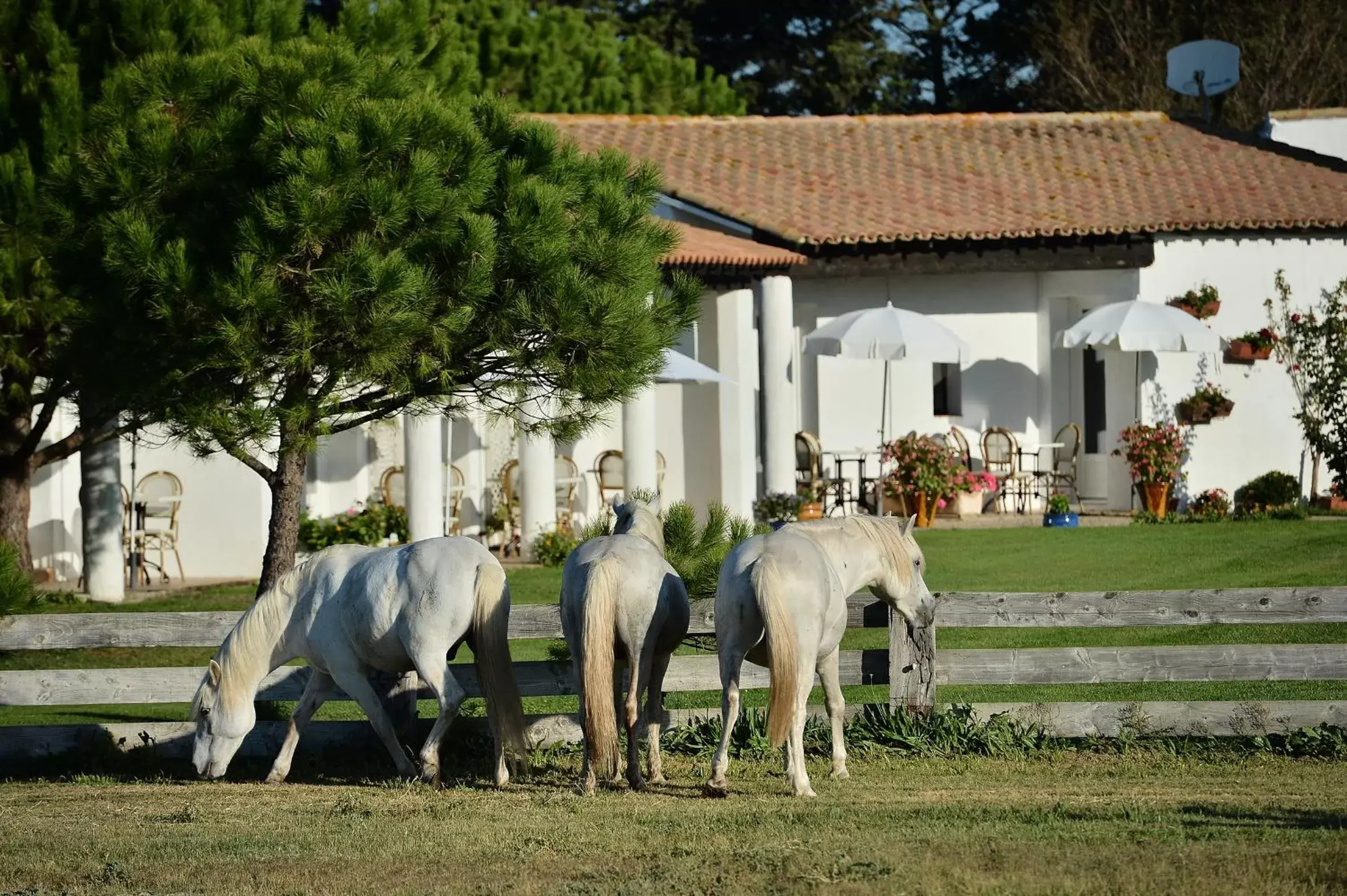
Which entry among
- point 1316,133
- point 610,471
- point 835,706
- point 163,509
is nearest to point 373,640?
point 835,706

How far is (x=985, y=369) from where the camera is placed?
2138 centimetres

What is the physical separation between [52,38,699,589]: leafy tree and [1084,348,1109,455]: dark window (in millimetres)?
13886

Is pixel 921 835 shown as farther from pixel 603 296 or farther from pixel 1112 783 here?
pixel 603 296

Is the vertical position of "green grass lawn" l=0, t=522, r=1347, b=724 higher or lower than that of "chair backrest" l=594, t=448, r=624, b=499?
lower

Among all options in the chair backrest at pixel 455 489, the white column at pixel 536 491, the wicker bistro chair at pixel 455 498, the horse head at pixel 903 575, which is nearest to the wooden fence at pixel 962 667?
the horse head at pixel 903 575

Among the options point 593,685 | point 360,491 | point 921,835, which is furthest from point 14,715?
point 360,491

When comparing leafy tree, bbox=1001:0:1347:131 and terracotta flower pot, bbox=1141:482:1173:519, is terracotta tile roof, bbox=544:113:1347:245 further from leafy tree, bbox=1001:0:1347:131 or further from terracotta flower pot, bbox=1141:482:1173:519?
leafy tree, bbox=1001:0:1347:131

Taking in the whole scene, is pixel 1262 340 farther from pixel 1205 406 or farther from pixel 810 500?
pixel 810 500

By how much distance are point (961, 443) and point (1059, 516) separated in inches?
91.1

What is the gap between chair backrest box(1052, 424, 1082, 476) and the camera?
2130 centimetres

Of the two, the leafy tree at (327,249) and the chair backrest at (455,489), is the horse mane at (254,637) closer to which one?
the leafy tree at (327,249)

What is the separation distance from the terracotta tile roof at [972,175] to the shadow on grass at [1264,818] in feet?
45.5

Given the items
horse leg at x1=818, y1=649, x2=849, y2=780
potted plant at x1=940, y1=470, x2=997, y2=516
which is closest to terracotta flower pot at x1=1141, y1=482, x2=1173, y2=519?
potted plant at x1=940, y1=470, x2=997, y2=516

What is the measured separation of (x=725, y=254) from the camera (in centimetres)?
1855
